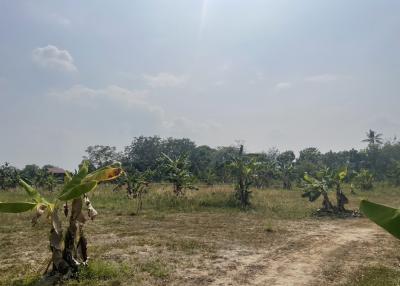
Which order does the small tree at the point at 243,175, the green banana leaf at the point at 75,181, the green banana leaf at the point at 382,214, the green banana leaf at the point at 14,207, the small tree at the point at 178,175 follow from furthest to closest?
the small tree at the point at 178,175 → the small tree at the point at 243,175 → the green banana leaf at the point at 75,181 → the green banana leaf at the point at 14,207 → the green banana leaf at the point at 382,214

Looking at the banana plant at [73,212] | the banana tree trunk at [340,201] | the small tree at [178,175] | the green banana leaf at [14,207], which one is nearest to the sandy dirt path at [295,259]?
the banana plant at [73,212]

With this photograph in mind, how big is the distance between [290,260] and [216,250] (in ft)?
7.21

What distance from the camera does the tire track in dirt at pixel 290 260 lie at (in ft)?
28.7

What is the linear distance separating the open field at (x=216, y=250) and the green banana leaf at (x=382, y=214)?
17.7 feet

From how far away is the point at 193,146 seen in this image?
9806 cm

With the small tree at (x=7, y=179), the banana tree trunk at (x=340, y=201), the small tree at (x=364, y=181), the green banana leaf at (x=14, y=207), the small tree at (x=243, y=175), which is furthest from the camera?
the small tree at (x=7, y=179)

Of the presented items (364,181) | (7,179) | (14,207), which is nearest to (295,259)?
(14,207)

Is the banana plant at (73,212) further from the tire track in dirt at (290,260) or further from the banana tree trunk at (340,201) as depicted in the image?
the banana tree trunk at (340,201)

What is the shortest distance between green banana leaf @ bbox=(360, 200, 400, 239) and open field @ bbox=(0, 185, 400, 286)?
5393 mm

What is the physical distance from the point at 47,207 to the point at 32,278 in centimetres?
161

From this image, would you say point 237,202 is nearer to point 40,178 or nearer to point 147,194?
point 147,194

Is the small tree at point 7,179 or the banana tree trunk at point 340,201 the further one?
the small tree at point 7,179

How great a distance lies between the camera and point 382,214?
3592 millimetres

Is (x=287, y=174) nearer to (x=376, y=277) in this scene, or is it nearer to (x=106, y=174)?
(x=376, y=277)
